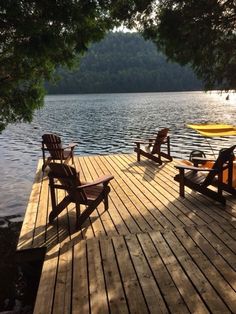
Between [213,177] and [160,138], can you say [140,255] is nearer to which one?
[213,177]

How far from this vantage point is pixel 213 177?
7621mm

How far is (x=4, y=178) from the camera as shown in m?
17.5

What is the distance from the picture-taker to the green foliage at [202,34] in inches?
316

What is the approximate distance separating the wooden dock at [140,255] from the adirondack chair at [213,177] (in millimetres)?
267

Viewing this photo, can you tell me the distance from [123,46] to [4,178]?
15726 cm

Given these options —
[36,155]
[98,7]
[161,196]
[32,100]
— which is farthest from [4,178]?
[98,7]

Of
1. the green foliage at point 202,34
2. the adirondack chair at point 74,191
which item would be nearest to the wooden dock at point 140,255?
the adirondack chair at point 74,191

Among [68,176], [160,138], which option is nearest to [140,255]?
[68,176]

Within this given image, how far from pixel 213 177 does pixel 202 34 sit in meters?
3.45

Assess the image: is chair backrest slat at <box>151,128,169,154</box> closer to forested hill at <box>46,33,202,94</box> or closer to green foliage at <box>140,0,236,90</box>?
green foliage at <box>140,0,236,90</box>

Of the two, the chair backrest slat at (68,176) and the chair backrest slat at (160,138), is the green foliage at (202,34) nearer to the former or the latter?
the chair backrest slat at (160,138)

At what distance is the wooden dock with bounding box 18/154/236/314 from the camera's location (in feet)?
13.4

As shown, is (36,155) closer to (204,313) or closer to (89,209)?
(89,209)

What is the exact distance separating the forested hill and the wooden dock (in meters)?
139
